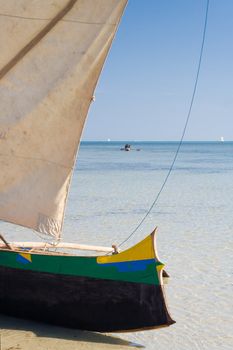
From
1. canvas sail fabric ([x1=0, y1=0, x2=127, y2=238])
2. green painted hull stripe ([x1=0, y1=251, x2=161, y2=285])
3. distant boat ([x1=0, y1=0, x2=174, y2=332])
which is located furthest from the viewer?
canvas sail fabric ([x1=0, y1=0, x2=127, y2=238])

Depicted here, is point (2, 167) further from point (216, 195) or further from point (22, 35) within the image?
point (216, 195)

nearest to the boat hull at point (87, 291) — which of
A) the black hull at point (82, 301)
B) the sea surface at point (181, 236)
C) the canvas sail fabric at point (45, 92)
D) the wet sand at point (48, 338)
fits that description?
the black hull at point (82, 301)

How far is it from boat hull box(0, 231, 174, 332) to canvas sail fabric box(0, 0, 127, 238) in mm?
795

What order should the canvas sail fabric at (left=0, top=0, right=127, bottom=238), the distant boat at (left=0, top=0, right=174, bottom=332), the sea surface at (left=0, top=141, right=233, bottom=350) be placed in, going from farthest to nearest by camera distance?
1. the sea surface at (left=0, top=141, right=233, bottom=350)
2. the canvas sail fabric at (left=0, top=0, right=127, bottom=238)
3. the distant boat at (left=0, top=0, right=174, bottom=332)

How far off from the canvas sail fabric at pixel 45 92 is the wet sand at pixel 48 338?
1540mm

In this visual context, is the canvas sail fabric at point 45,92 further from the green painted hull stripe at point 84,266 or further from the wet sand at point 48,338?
the wet sand at point 48,338

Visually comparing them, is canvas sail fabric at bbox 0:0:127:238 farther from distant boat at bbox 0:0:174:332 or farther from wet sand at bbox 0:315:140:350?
wet sand at bbox 0:315:140:350

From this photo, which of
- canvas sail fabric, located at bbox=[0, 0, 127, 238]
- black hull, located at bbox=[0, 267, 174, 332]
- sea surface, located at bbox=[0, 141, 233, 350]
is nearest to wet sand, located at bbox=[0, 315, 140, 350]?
A: black hull, located at bbox=[0, 267, 174, 332]

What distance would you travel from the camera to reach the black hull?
7605mm

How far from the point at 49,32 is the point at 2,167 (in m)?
2.31

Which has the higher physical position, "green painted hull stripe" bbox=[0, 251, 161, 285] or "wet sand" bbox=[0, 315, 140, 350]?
"green painted hull stripe" bbox=[0, 251, 161, 285]

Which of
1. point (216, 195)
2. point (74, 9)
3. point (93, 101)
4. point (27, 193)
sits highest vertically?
point (216, 195)

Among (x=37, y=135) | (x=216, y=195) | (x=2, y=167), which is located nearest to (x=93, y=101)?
(x=37, y=135)

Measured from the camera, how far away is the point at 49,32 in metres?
8.18
